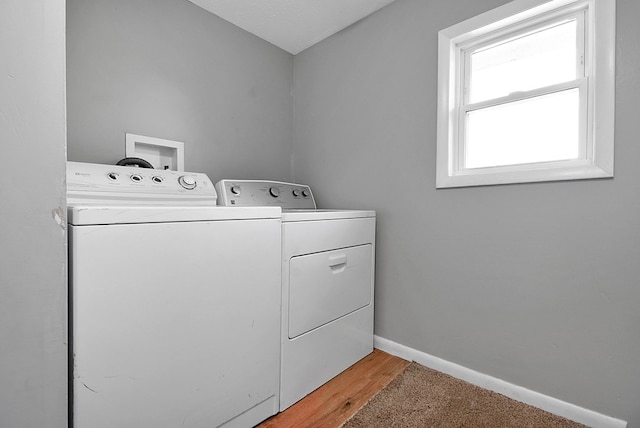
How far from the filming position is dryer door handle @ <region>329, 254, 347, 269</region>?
1.50 m

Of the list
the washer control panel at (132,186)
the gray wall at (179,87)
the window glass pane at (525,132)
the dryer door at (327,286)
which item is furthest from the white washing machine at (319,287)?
the window glass pane at (525,132)

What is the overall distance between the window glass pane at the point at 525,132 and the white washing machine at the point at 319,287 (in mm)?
732

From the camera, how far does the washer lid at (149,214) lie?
0.75m

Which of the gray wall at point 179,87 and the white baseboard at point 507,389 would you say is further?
the gray wall at point 179,87

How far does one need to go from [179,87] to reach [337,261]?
1407 millimetres

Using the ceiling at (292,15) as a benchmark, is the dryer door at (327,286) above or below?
below

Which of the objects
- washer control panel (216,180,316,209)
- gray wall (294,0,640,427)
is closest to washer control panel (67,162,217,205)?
washer control panel (216,180,316,209)

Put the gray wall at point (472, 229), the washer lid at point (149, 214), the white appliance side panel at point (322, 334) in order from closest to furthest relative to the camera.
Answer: the washer lid at point (149, 214) < the gray wall at point (472, 229) < the white appliance side panel at point (322, 334)

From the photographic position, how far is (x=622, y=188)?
111cm

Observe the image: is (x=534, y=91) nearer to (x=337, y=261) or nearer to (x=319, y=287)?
(x=337, y=261)

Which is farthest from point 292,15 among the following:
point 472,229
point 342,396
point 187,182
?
point 342,396

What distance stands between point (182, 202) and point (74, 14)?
1.03 meters

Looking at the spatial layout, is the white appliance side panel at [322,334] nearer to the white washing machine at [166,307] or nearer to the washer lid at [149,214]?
the white washing machine at [166,307]

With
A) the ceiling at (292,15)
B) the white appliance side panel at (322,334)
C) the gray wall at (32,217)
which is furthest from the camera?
the ceiling at (292,15)
